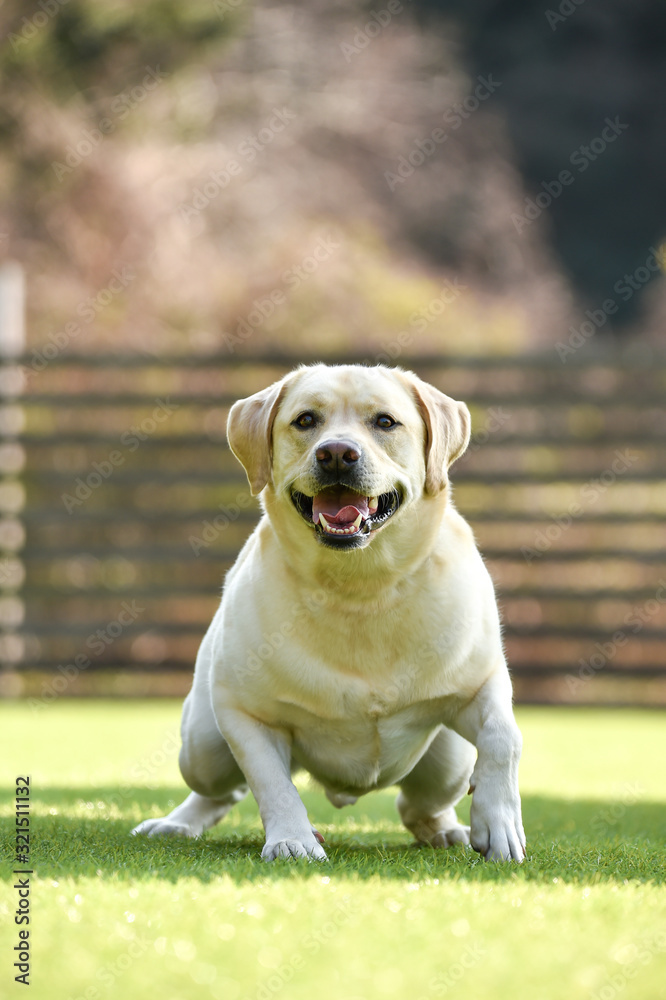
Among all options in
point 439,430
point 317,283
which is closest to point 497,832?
point 439,430

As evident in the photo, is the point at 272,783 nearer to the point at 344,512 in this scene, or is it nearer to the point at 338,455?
the point at 344,512

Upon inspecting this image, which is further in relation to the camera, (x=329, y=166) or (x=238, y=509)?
(x=329, y=166)

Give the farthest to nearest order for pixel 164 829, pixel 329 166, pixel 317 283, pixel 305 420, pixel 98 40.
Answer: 1. pixel 329 166
2. pixel 98 40
3. pixel 317 283
4. pixel 164 829
5. pixel 305 420

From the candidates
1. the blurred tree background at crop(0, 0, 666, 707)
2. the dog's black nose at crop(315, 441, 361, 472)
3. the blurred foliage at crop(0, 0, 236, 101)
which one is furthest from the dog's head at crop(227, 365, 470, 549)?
the blurred foliage at crop(0, 0, 236, 101)

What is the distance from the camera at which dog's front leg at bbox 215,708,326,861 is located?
9.34 feet

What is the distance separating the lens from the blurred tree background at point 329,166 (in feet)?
40.7

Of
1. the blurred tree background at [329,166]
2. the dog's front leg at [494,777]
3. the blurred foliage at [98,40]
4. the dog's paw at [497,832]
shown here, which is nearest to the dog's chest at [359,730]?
the dog's front leg at [494,777]

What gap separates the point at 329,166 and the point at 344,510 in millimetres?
13682

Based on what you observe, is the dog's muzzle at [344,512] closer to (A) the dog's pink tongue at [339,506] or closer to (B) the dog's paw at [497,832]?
(A) the dog's pink tongue at [339,506]

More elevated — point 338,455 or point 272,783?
point 338,455

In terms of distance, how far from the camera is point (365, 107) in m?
15.5

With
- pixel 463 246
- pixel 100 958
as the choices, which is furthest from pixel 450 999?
pixel 463 246

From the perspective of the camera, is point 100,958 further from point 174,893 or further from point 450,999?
point 450,999

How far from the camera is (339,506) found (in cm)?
313
